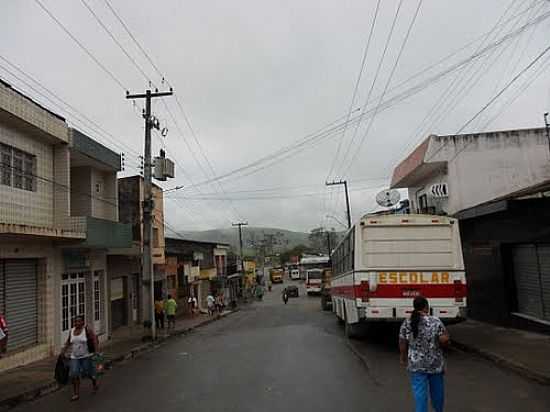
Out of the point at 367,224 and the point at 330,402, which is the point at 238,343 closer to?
the point at 367,224

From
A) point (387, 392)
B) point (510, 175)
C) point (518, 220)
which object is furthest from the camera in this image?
point (510, 175)

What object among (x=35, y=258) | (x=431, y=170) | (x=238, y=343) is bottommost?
(x=238, y=343)

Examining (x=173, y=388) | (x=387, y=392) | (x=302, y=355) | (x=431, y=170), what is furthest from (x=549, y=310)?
(x=431, y=170)

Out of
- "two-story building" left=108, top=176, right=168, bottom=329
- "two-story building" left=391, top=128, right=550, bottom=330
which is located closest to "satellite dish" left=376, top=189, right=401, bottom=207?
"two-story building" left=391, top=128, right=550, bottom=330

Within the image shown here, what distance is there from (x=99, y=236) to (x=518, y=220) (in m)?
13.0

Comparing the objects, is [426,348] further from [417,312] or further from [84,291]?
[84,291]

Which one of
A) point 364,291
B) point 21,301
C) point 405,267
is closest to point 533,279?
point 405,267

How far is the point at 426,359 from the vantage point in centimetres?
649

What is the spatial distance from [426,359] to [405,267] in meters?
7.57

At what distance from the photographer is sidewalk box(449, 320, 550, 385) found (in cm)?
1023

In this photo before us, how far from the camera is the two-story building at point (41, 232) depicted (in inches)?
581

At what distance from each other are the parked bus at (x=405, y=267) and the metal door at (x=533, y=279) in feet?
10.1

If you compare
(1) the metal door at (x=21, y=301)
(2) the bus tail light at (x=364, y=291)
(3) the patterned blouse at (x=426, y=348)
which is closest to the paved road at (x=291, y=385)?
(2) the bus tail light at (x=364, y=291)

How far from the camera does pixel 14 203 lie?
15.1 metres
